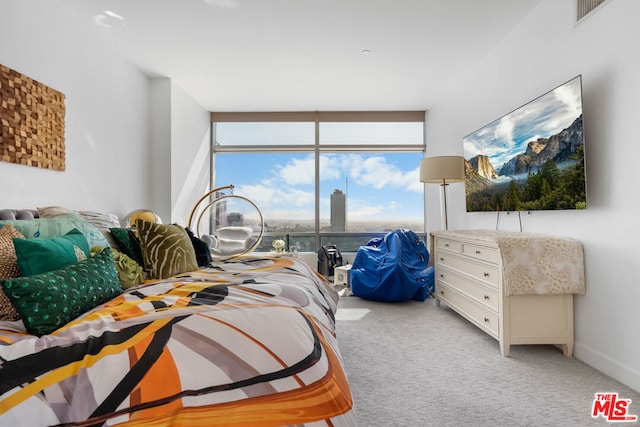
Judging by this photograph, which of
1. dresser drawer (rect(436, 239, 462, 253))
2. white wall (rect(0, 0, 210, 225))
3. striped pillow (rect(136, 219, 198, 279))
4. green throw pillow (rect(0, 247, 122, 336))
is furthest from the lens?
dresser drawer (rect(436, 239, 462, 253))

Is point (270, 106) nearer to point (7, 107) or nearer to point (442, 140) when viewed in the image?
point (442, 140)

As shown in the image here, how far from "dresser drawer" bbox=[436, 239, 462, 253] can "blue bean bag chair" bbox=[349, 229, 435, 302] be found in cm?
48

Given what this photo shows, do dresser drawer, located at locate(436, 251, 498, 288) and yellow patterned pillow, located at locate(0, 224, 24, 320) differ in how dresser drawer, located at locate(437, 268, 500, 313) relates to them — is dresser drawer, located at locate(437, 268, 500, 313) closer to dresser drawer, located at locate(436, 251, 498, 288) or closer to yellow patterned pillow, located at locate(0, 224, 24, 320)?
dresser drawer, located at locate(436, 251, 498, 288)

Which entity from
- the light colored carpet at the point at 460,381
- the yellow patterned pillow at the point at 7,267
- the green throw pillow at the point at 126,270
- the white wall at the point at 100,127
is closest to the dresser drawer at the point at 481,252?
the light colored carpet at the point at 460,381

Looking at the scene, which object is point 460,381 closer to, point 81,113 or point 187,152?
point 81,113

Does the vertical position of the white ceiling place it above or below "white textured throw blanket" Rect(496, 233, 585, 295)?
above

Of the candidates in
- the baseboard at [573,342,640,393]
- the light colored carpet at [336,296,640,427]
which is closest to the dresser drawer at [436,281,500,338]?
the light colored carpet at [336,296,640,427]

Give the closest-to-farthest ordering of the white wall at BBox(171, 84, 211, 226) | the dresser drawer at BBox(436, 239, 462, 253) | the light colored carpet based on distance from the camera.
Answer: the light colored carpet
the dresser drawer at BBox(436, 239, 462, 253)
the white wall at BBox(171, 84, 211, 226)

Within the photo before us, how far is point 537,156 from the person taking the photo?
2.46 meters

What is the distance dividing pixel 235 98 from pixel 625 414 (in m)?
4.85

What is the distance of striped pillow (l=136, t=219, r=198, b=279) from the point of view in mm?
2100

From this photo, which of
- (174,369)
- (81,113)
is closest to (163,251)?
(174,369)

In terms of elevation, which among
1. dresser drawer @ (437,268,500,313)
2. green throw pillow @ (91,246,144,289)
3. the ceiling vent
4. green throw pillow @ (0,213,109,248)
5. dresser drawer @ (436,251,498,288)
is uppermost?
the ceiling vent

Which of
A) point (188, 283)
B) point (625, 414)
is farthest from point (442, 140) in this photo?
point (188, 283)
